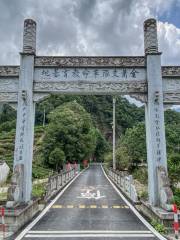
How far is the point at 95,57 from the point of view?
32.3ft

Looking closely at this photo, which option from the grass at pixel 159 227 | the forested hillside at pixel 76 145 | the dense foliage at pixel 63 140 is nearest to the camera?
the grass at pixel 159 227

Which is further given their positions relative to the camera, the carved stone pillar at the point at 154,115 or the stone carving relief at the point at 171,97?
the stone carving relief at the point at 171,97

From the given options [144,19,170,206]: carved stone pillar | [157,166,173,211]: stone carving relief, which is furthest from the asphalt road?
[144,19,170,206]: carved stone pillar

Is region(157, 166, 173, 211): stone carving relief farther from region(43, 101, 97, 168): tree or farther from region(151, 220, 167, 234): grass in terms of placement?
region(43, 101, 97, 168): tree

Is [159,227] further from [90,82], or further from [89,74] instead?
[89,74]

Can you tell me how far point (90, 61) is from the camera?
9.83 meters

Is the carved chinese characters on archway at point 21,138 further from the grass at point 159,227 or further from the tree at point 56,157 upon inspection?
the tree at point 56,157

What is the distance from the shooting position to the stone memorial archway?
9102 mm

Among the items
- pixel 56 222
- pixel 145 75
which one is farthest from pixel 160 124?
pixel 56 222

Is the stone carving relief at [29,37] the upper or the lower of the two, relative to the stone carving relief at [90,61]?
upper

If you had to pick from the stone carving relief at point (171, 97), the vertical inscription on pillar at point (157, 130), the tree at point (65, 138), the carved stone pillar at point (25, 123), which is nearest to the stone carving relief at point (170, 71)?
the stone carving relief at point (171, 97)

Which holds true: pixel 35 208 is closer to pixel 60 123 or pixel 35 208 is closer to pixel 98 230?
pixel 98 230

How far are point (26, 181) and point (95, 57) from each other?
569 centimetres

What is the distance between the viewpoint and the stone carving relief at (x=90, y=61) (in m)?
9.77
